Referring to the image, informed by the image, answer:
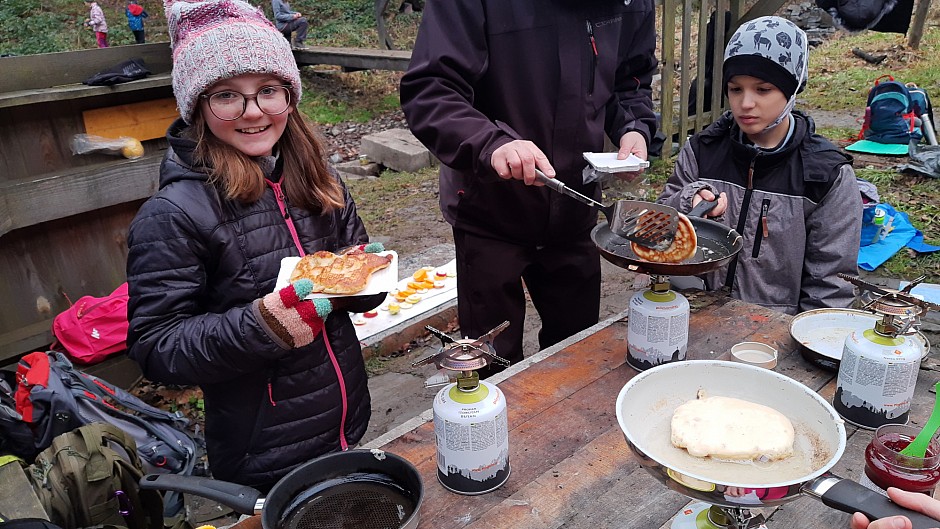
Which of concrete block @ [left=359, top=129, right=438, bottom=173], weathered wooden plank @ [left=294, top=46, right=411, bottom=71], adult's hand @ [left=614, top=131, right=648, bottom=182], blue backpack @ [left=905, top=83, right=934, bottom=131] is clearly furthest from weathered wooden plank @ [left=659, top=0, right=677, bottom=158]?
adult's hand @ [left=614, top=131, right=648, bottom=182]

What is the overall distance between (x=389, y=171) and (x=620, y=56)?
643 cm

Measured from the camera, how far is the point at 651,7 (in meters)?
2.95

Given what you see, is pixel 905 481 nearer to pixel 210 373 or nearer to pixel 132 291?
pixel 210 373

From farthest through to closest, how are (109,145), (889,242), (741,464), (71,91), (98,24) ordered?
(98,24) < (889,242) < (109,145) < (71,91) < (741,464)

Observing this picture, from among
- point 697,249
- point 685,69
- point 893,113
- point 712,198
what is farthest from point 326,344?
point 893,113

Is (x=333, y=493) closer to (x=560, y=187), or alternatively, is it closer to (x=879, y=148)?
(x=560, y=187)

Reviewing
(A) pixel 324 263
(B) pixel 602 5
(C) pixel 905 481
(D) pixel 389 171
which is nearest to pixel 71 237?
(A) pixel 324 263

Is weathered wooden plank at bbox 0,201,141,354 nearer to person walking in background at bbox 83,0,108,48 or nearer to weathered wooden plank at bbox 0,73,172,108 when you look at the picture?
weathered wooden plank at bbox 0,73,172,108

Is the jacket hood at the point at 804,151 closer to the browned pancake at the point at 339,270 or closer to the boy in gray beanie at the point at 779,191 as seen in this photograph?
the boy in gray beanie at the point at 779,191

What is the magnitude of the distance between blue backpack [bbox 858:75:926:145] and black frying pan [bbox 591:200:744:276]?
6.52 meters

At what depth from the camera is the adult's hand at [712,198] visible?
8.26 feet

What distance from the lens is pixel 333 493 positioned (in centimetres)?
145

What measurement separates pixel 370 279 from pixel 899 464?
1.38 m

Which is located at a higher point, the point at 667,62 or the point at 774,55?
the point at 774,55
